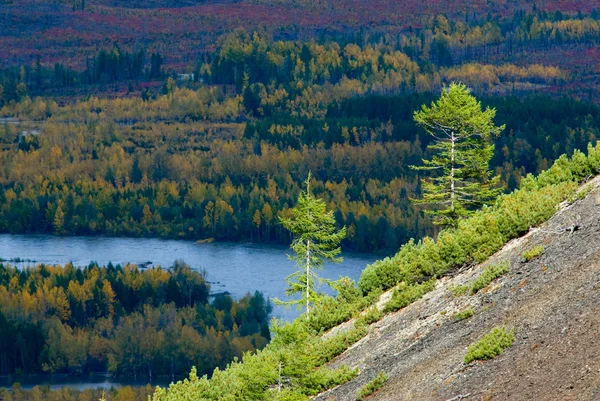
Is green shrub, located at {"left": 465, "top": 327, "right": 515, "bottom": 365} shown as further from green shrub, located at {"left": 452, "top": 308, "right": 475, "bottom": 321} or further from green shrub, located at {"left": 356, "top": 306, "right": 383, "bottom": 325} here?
green shrub, located at {"left": 356, "top": 306, "right": 383, "bottom": 325}

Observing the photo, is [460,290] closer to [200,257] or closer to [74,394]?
[74,394]

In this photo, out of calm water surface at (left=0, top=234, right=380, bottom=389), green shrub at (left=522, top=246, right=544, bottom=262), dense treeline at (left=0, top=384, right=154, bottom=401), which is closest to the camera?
green shrub at (left=522, top=246, right=544, bottom=262)

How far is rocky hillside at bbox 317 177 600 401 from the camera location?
22422 millimetres

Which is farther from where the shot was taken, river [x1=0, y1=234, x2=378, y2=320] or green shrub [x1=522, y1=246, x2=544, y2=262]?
river [x1=0, y1=234, x2=378, y2=320]

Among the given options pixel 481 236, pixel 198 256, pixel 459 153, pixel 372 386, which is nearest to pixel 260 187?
pixel 198 256

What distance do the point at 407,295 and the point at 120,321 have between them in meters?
84.1

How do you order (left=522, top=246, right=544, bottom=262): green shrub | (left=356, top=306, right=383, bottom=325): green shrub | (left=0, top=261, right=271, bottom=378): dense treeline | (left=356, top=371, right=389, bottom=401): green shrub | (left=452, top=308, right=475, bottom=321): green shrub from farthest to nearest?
(left=0, top=261, right=271, bottom=378): dense treeline
(left=356, top=306, right=383, bottom=325): green shrub
(left=522, top=246, right=544, bottom=262): green shrub
(left=452, top=308, right=475, bottom=321): green shrub
(left=356, top=371, right=389, bottom=401): green shrub

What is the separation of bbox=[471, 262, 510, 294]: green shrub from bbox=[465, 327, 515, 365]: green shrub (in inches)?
156

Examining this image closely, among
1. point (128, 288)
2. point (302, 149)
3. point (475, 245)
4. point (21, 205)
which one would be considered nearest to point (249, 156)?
point (302, 149)

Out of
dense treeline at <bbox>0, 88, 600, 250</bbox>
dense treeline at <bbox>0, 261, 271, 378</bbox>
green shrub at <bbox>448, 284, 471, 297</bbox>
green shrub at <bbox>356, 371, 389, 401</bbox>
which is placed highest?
green shrub at <bbox>448, 284, 471, 297</bbox>

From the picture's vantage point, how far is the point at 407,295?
103ft

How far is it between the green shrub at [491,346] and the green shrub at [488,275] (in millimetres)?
3971

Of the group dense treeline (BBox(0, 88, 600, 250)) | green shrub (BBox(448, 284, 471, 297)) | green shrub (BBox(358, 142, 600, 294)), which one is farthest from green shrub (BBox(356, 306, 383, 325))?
dense treeline (BBox(0, 88, 600, 250))

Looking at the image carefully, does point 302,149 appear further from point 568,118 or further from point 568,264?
point 568,264
